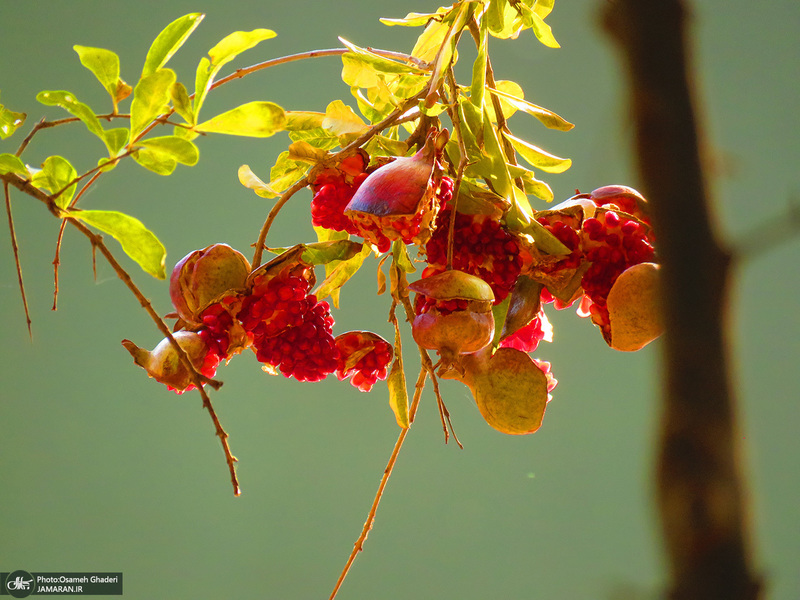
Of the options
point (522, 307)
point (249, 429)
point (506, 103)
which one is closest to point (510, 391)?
point (522, 307)

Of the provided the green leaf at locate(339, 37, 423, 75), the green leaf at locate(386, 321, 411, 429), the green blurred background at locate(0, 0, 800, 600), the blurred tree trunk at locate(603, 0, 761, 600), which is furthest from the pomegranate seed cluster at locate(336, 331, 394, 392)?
the green blurred background at locate(0, 0, 800, 600)

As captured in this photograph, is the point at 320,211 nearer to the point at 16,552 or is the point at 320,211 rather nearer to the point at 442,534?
the point at 442,534

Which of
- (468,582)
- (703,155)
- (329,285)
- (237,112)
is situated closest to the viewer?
(703,155)

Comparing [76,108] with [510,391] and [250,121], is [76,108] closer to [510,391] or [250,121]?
[250,121]

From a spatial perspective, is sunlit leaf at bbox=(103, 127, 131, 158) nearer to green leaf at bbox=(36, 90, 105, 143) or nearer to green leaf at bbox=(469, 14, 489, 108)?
green leaf at bbox=(36, 90, 105, 143)

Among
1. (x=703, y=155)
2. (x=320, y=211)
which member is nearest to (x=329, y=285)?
(x=320, y=211)

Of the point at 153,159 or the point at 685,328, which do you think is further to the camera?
the point at 153,159
